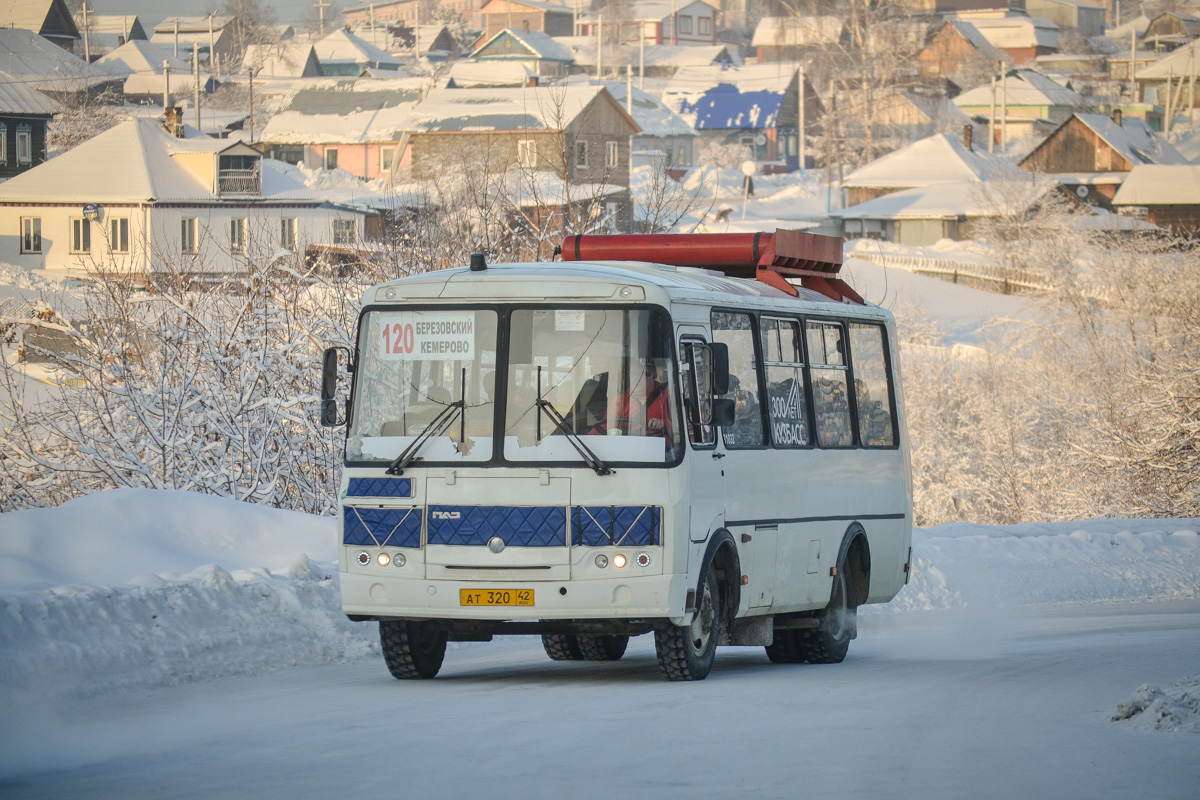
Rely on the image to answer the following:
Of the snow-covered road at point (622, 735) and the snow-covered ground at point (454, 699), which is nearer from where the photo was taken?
the snow-covered road at point (622, 735)

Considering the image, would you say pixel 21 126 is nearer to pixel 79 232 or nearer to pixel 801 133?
pixel 79 232

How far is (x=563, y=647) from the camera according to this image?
44.2 feet

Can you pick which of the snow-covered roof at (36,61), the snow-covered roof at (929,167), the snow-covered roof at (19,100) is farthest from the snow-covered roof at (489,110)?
the snow-covered roof at (36,61)

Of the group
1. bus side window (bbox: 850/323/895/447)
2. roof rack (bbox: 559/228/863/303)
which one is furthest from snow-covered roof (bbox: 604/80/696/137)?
roof rack (bbox: 559/228/863/303)

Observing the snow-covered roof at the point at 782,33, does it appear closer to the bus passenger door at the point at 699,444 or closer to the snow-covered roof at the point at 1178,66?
the snow-covered roof at the point at 1178,66

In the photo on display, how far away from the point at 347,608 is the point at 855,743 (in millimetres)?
3753

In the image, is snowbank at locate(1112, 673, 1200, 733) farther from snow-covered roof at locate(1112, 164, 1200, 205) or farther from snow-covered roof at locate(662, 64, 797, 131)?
snow-covered roof at locate(662, 64, 797, 131)

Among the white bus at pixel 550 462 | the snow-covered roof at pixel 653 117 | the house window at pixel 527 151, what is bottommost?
the white bus at pixel 550 462

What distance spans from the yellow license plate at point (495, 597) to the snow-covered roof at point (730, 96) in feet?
372

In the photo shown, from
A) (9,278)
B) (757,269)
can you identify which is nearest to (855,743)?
(757,269)

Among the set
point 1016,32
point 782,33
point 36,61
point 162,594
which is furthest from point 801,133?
point 162,594

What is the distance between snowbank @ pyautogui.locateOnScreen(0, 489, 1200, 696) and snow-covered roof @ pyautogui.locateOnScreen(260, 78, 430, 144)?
7641 cm

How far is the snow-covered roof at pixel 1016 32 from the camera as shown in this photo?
169m

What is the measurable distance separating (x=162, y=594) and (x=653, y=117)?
356 ft
